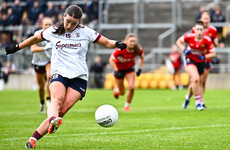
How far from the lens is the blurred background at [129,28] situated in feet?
104

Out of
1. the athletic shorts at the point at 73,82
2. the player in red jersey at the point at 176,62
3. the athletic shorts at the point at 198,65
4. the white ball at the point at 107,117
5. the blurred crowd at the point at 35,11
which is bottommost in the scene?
the player in red jersey at the point at 176,62

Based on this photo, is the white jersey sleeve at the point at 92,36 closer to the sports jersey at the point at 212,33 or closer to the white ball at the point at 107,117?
the white ball at the point at 107,117

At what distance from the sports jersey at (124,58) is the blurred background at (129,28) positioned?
15741 millimetres

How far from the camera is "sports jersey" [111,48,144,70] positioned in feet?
51.1

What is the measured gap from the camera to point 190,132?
9719 millimetres

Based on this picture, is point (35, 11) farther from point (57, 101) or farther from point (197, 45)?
point (57, 101)

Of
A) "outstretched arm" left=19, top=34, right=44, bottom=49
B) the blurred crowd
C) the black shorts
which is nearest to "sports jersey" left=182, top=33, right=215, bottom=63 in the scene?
the black shorts

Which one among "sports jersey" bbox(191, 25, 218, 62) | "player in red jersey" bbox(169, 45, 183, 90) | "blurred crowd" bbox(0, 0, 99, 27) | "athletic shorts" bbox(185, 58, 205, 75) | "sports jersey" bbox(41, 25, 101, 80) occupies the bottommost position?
"player in red jersey" bbox(169, 45, 183, 90)

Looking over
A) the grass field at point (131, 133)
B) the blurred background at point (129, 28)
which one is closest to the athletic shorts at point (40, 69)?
the grass field at point (131, 133)

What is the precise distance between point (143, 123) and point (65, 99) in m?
3.82

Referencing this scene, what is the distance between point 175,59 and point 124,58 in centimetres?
1597

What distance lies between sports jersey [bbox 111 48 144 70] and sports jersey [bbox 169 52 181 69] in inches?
610

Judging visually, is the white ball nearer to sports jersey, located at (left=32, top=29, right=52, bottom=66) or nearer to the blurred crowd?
sports jersey, located at (left=32, top=29, right=52, bottom=66)

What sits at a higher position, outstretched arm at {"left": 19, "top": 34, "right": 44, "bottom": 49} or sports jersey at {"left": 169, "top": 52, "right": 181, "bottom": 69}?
outstretched arm at {"left": 19, "top": 34, "right": 44, "bottom": 49}
